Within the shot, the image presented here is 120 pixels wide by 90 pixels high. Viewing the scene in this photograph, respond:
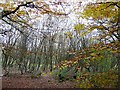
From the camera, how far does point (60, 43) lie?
309cm

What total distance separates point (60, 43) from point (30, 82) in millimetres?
753

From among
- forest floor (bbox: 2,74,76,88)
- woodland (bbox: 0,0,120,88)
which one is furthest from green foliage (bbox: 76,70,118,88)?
forest floor (bbox: 2,74,76,88)

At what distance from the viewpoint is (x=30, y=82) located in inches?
120

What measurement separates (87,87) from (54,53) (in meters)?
0.74

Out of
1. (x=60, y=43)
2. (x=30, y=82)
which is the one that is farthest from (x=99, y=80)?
(x=30, y=82)

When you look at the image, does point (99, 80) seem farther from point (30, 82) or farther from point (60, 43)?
point (30, 82)

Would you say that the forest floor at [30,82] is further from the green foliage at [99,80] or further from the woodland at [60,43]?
the green foliage at [99,80]

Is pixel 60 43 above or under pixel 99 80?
above

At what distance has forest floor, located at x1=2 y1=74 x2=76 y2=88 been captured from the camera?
303 centimetres

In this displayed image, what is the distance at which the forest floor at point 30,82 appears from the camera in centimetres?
303

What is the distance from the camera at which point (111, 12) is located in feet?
10.2

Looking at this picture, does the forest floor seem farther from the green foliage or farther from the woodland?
the green foliage

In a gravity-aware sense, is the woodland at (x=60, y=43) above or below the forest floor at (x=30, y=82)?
above

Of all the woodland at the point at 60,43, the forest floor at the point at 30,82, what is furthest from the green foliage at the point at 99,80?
the forest floor at the point at 30,82
